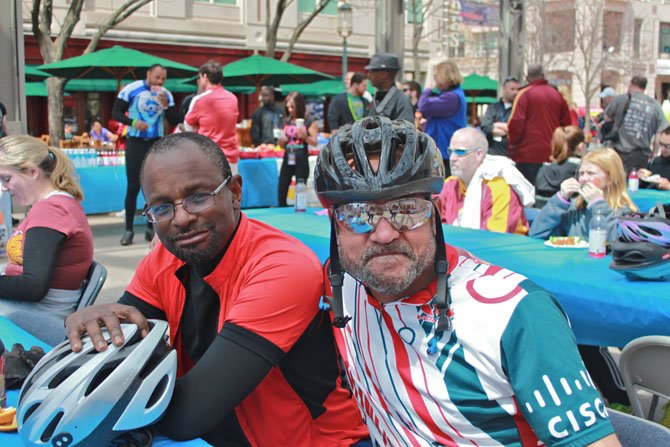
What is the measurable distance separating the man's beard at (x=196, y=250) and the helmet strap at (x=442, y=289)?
0.71 metres

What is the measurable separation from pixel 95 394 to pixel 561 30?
40.5 meters

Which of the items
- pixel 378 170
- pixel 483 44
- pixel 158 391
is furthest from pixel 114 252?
pixel 483 44

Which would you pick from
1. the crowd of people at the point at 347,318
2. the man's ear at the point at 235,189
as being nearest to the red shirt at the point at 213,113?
the crowd of people at the point at 347,318

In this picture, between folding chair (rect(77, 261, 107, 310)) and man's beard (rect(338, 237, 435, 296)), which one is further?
folding chair (rect(77, 261, 107, 310))

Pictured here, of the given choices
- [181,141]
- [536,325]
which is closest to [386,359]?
[536,325]

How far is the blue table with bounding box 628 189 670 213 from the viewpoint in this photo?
6.98m

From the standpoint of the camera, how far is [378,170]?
1.77 m

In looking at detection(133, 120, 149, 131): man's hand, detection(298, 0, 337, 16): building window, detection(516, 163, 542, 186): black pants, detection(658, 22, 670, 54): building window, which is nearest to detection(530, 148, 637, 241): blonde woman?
detection(516, 163, 542, 186): black pants

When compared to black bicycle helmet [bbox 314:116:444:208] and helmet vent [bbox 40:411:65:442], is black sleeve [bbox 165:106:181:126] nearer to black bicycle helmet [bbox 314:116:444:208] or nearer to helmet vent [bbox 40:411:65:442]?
black bicycle helmet [bbox 314:116:444:208]

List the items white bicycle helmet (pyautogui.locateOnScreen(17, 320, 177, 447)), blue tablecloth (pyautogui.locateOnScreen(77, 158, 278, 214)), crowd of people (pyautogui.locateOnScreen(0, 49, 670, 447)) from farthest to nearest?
blue tablecloth (pyautogui.locateOnScreen(77, 158, 278, 214)) < white bicycle helmet (pyautogui.locateOnScreen(17, 320, 177, 447)) < crowd of people (pyautogui.locateOnScreen(0, 49, 670, 447))

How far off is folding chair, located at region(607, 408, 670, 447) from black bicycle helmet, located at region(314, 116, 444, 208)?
68 centimetres

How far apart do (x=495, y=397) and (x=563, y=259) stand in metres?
2.59

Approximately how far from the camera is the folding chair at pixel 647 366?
2707 mm

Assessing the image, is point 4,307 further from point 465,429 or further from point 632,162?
point 632,162
